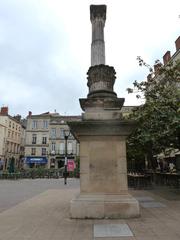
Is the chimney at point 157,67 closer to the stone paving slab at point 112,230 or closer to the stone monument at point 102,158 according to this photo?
the stone monument at point 102,158

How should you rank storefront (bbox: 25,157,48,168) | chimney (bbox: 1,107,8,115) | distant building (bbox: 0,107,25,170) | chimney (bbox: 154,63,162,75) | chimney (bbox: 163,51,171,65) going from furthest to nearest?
chimney (bbox: 1,107,8,115), storefront (bbox: 25,157,48,168), distant building (bbox: 0,107,25,170), chimney (bbox: 163,51,171,65), chimney (bbox: 154,63,162,75)

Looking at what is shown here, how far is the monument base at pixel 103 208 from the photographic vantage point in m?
6.95

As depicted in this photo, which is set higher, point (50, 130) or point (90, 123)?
point (50, 130)

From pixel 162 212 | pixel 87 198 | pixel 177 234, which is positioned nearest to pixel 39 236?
pixel 87 198

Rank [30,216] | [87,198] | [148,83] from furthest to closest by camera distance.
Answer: [148,83] < [30,216] < [87,198]

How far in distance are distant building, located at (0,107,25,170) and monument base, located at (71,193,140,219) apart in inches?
1970

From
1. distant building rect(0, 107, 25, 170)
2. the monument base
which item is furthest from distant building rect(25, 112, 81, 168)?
the monument base

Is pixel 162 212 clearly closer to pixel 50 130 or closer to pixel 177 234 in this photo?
pixel 177 234

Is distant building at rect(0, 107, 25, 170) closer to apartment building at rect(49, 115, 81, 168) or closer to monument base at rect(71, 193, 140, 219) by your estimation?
apartment building at rect(49, 115, 81, 168)

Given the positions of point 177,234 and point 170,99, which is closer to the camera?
point 177,234

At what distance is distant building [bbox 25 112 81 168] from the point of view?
5831 cm

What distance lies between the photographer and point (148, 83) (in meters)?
14.6

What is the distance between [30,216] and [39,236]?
2.49 meters

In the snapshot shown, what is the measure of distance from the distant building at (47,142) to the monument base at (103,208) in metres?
50.6
